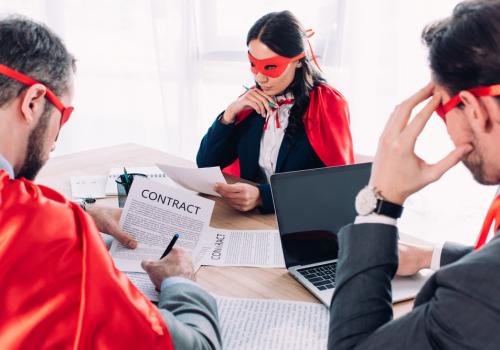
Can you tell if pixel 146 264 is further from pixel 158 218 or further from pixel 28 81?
pixel 28 81

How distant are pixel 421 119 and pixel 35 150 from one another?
0.75 metres

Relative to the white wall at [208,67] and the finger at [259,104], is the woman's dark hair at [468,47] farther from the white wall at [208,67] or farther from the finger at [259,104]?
the white wall at [208,67]

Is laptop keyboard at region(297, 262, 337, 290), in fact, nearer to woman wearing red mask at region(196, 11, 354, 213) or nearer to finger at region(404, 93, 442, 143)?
finger at region(404, 93, 442, 143)

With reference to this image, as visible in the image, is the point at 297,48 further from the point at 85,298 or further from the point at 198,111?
the point at 198,111

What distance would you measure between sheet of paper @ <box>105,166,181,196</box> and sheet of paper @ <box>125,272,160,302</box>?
600mm

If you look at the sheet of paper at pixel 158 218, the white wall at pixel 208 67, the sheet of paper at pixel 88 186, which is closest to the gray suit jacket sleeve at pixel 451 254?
the sheet of paper at pixel 158 218

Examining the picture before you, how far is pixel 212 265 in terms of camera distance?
55.2 inches

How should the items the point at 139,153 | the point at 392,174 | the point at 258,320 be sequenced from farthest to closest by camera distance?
the point at 139,153
the point at 258,320
the point at 392,174

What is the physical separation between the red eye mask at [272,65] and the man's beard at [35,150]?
42.9 inches

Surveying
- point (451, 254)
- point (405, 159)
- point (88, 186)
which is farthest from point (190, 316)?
point (88, 186)

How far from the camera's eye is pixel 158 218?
1.48 meters

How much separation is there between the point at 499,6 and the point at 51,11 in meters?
3.54

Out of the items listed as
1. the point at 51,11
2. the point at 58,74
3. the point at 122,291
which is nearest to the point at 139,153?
the point at 58,74

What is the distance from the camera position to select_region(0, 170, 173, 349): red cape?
2.84 ft
